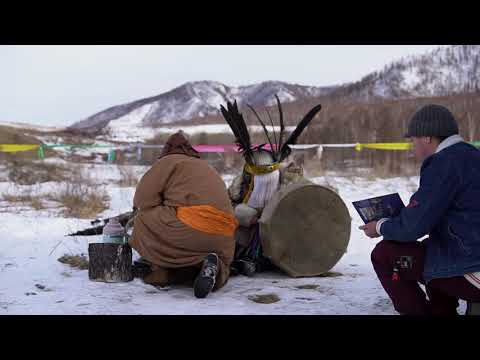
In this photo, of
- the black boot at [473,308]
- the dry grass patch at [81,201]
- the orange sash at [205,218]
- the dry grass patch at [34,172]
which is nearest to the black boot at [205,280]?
the orange sash at [205,218]

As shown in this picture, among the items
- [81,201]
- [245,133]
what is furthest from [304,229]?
[81,201]

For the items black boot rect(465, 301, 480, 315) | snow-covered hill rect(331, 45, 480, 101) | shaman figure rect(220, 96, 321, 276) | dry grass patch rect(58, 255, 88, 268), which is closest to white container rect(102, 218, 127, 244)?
dry grass patch rect(58, 255, 88, 268)

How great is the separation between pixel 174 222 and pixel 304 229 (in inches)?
44.5

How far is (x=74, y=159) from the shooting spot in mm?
18016

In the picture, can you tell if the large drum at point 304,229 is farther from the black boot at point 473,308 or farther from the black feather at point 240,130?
the black boot at point 473,308

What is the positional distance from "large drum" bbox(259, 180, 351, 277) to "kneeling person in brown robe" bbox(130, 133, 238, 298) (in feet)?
1.35

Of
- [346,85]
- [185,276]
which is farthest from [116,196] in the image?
[346,85]

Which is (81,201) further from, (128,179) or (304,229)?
(304,229)

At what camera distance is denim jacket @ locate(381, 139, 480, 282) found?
2.63 m

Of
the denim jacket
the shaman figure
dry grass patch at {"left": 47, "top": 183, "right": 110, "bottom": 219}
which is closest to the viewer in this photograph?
the denim jacket

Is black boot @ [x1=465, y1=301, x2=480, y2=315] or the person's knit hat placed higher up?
the person's knit hat

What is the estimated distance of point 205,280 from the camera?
367cm

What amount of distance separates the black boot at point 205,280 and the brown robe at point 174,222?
0.15 metres

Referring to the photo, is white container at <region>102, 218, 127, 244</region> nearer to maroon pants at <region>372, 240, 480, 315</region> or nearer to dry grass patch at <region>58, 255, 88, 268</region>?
dry grass patch at <region>58, 255, 88, 268</region>
